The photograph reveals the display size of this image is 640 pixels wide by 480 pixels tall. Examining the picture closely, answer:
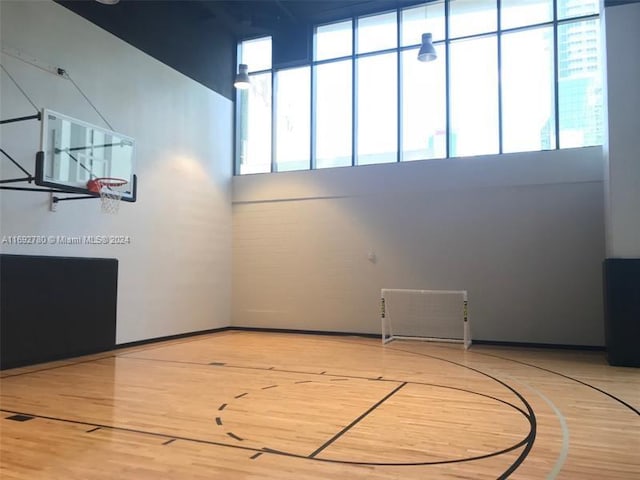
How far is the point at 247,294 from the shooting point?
1030 cm

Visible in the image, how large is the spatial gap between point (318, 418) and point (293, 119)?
24.7ft

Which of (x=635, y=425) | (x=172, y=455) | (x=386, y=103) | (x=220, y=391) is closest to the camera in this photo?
(x=172, y=455)

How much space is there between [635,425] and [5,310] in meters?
6.45

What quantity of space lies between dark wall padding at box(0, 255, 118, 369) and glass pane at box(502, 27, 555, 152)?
6.98 metres

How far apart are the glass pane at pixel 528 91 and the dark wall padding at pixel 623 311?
2.74 m

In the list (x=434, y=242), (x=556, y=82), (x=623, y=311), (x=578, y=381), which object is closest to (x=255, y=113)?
(x=434, y=242)

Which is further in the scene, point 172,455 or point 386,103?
point 386,103

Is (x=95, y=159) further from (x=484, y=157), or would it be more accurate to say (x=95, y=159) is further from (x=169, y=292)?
(x=484, y=157)

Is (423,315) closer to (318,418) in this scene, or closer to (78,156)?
(318,418)

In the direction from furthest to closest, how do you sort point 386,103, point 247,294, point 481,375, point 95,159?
point 247,294 → point 386,103 → point 95,159 → point 481,375

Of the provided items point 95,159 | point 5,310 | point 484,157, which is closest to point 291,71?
point 484,157

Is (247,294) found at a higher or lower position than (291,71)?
lower

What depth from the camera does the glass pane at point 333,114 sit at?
9.92 m

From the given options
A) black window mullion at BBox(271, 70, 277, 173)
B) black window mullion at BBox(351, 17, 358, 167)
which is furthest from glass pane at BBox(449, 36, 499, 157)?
black window mullion at BBox(271, 70, 277, 173)
